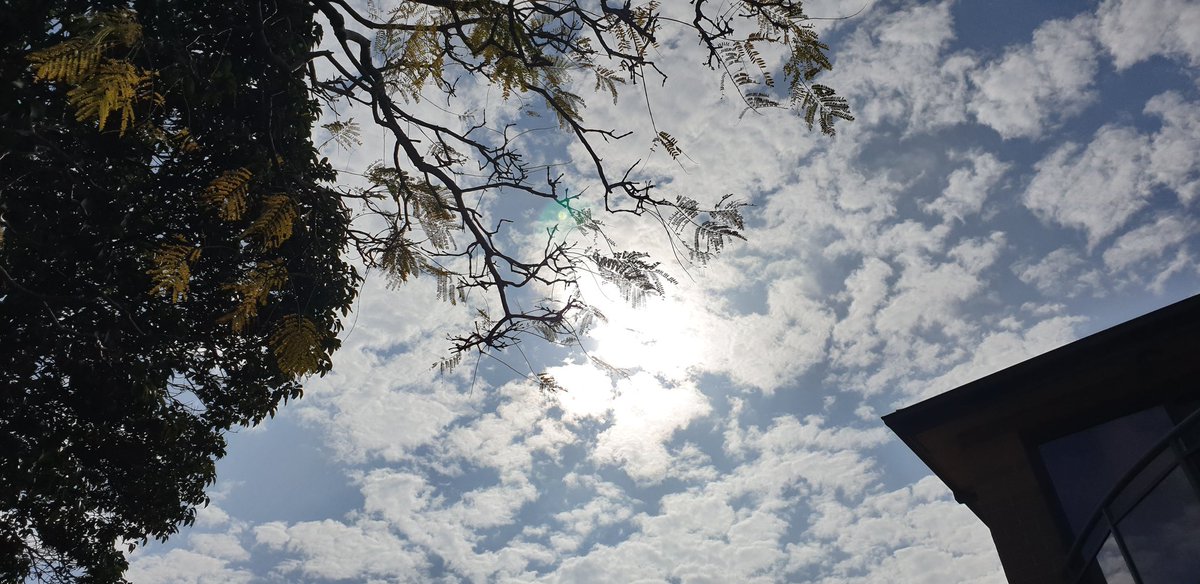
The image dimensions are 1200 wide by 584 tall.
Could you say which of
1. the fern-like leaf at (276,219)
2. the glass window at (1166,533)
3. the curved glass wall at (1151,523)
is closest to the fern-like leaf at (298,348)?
the fern-like leaf at (276,219)

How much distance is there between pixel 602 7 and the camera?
5.32 meters

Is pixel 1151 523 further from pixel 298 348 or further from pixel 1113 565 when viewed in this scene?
pixel 298 348

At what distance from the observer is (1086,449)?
7434 millimetres

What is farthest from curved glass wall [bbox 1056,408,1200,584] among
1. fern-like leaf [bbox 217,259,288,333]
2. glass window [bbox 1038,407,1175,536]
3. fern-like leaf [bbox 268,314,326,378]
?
fern-like leaf [bbox 217,259,288,333]

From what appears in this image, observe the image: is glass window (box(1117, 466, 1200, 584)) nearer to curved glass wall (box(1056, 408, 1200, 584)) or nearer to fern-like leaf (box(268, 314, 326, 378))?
curved glass wall (box(1056, 408, 1200, 584))

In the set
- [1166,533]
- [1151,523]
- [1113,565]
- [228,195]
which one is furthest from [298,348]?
[1166,533]

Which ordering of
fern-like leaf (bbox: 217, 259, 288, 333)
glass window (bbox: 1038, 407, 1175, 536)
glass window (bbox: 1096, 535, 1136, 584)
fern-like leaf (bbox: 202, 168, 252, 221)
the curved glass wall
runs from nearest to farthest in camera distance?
fern-like leaf (bbox: 202, 168, 252, 221), fern-like leaf (bbox: 217, 259, 288, 333), the curved glass wall, glass window (bbox: 1096, 535, 1136, 584), glass window (bbox: 1038, 407, 1175, 536)

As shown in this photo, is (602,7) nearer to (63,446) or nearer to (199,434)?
(199,434)

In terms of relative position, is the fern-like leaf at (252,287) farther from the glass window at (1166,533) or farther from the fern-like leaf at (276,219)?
the glass window at (1166,533)

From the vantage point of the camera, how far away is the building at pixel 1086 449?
616 centimetres

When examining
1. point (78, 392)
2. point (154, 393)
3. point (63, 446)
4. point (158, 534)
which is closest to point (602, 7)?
point (154, 393)

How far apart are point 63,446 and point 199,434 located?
1550mm

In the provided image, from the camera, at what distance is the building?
6164mm

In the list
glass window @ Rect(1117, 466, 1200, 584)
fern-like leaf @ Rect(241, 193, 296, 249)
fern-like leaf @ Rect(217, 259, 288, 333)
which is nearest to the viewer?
fern-like leaf @ Rect(217, 259, 288, 333)
